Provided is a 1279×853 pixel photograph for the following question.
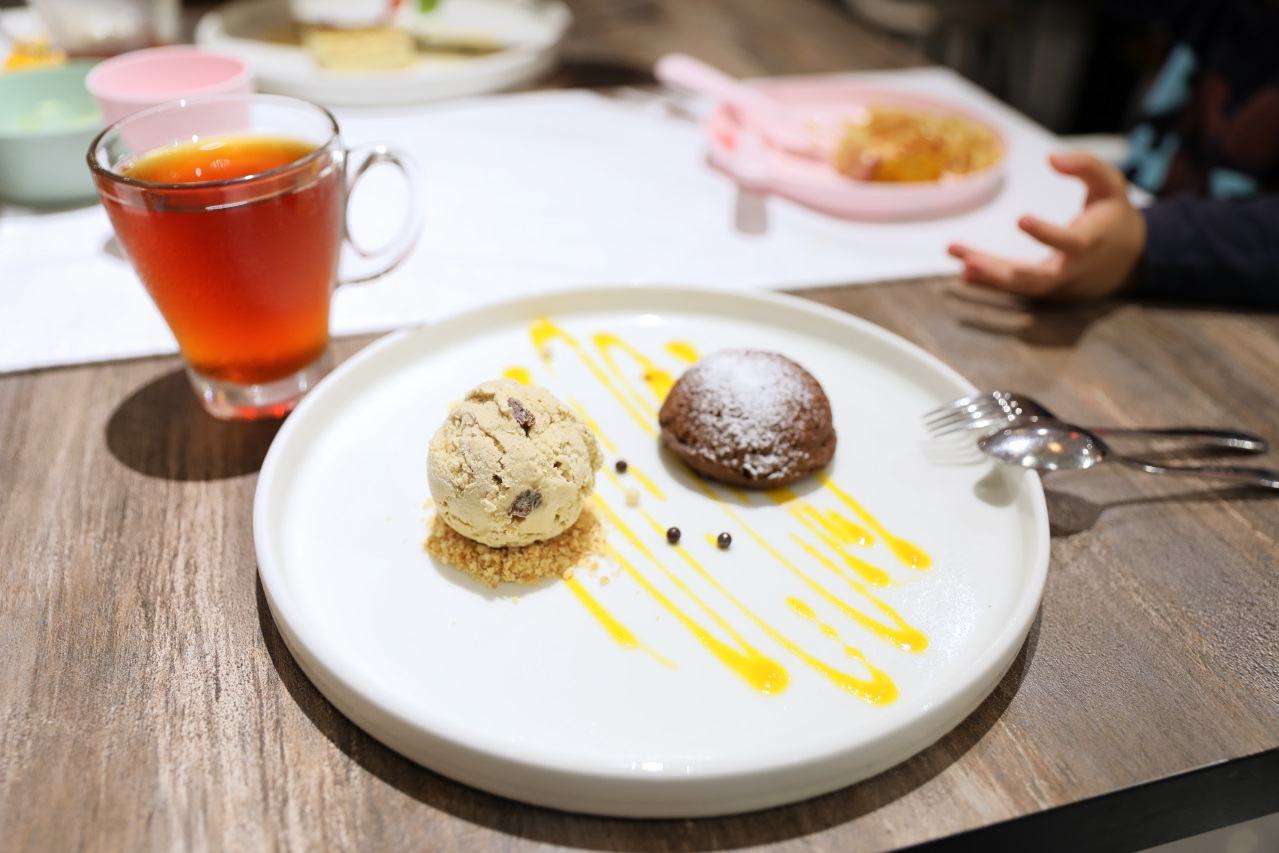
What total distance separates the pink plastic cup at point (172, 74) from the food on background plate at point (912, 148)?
1.11 m

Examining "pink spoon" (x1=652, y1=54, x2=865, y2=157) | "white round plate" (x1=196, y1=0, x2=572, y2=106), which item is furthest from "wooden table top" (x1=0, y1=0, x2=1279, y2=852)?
"white round plate" (x1=196, y1=0, x2=572, y2=106)

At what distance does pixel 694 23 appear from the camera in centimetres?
242

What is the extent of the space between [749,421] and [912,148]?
3.11 feet

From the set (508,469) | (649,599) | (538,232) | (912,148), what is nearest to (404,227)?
(538,232)

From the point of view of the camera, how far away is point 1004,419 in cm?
96

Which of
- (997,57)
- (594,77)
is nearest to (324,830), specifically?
(594,77)

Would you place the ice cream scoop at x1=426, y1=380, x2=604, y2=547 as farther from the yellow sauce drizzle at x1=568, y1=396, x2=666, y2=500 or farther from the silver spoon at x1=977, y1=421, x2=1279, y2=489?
the silver spoon at x1=977, y1=421, x2=1279, y2=489

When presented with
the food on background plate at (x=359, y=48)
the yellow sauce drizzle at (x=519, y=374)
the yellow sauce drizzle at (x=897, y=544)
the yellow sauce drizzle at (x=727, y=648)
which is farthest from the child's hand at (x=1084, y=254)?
the food on background plate at (x=359, y=48)

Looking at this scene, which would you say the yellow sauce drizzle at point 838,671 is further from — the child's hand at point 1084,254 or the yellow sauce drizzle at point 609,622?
the child's hand at point 1084,254

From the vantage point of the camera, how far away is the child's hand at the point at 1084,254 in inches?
50.3

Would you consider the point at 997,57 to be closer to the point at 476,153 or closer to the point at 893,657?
the point at 476,153

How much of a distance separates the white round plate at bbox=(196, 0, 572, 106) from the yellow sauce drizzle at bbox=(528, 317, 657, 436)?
40.3 inches

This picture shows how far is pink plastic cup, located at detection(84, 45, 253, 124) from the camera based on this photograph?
1.41 metres

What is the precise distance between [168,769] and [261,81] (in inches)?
65.2
